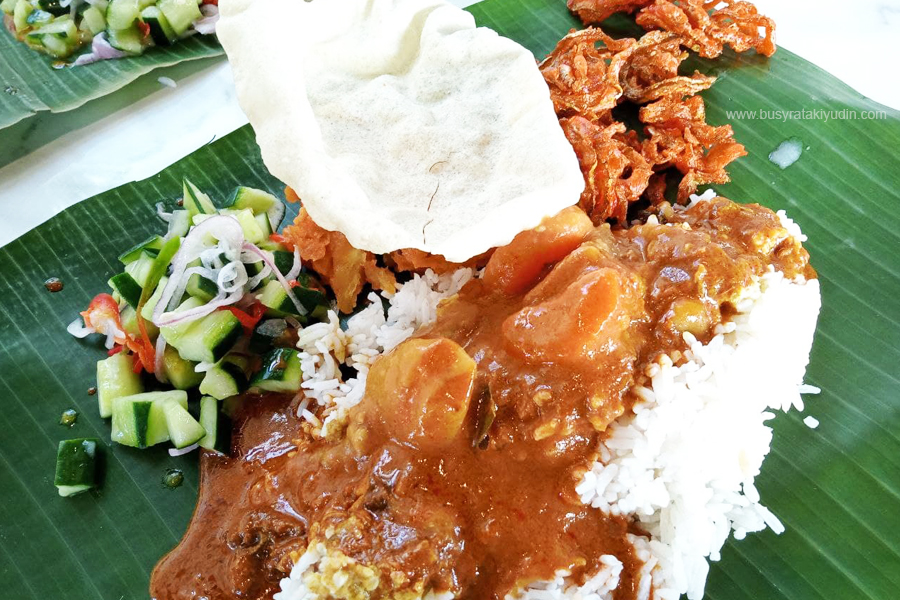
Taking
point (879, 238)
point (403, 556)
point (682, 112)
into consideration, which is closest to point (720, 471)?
point (403, 556)

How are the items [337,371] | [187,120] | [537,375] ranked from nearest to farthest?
[537,375]
[337,371]
[187,120]

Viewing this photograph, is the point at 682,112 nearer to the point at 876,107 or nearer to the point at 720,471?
the point at 876,107

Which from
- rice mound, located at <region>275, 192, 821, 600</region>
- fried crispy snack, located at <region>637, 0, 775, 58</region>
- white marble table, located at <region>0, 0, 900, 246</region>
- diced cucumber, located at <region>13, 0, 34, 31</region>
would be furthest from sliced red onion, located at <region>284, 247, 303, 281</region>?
diced cucumber, located at <region>13, 0, 34, 31</region>

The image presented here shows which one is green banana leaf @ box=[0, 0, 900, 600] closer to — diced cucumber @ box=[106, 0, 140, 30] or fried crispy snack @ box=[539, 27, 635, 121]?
fried crispy snack @ box=[539, 27, 635, 121]

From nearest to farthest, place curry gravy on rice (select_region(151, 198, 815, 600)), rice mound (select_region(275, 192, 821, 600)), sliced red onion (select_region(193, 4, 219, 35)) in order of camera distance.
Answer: curry gravy on rice (select_region(151, 198, 815, 600)), rice mound (select_region(275, 192, 821, 600)), sliced red onion (select_region(193, 4, 219, 35))

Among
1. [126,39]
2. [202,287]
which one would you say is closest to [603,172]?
[202,287]

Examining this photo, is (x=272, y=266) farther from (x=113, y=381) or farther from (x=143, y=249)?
(x=113, y=381)

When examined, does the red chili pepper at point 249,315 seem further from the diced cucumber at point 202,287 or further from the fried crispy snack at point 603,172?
the fried crispy snack at point 603,172
